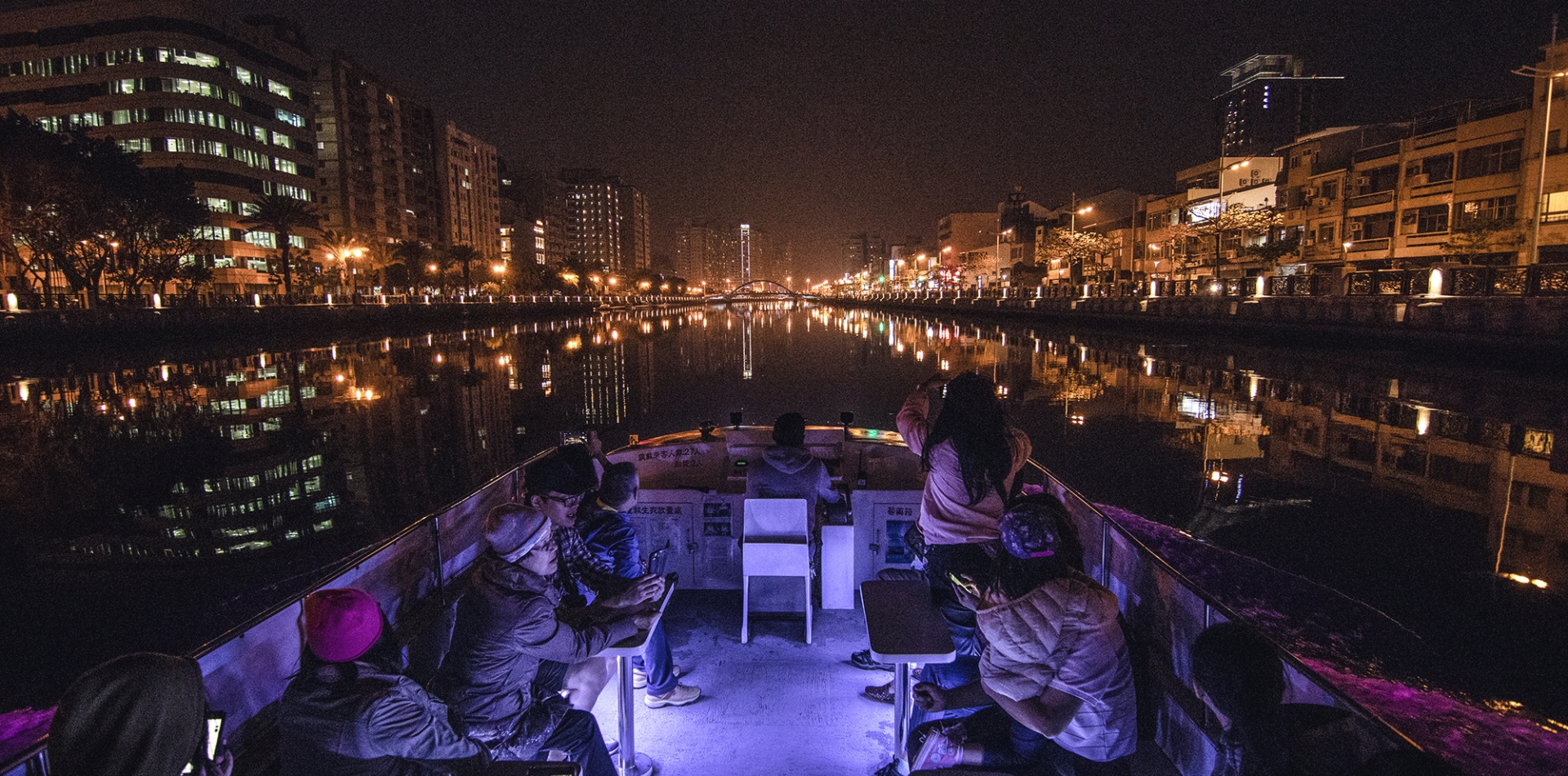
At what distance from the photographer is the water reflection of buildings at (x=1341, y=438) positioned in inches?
318

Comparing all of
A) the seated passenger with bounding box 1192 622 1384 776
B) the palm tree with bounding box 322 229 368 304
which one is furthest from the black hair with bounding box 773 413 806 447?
the palm tree with bounding box 322 229 368 304

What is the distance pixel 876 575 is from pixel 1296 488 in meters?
7.00

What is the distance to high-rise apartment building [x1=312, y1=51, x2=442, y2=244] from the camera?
89.8 meters

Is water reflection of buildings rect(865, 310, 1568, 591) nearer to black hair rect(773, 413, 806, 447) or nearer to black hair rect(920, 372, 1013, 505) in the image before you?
black hair rect(920, 372, 1013, 505)

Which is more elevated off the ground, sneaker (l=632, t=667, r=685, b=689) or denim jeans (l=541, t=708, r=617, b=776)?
denim jeans (l=541, t=708, r=617, b=776)

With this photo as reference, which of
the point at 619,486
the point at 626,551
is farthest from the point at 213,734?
the point at 626,551

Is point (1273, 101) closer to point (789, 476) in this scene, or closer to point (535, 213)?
point (535, 213)

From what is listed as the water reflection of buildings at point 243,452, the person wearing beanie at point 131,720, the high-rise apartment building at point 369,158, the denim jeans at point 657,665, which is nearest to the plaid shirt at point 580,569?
the denim jeans at point 657,665

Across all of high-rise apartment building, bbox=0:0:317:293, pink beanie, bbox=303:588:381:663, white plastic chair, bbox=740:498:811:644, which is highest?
high-rise apartment building, bbox=0:0:317:293

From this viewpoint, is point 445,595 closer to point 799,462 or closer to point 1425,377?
point 799,462

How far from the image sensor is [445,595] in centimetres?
379

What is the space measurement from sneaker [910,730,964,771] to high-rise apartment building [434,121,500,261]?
113 meters

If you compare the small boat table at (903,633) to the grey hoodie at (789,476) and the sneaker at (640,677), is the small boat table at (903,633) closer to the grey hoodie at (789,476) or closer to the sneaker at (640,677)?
the sneaker at (640,677)

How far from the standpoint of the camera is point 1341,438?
39.7ft
